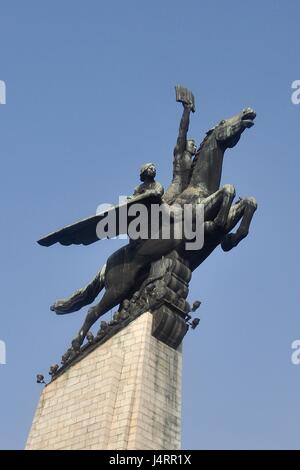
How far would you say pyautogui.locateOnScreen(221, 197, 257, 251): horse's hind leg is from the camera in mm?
24375

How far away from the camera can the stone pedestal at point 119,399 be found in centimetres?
2098

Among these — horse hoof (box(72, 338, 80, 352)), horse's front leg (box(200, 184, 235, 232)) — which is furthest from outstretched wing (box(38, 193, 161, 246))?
horse hoof (box(72, 338, 80, 352))

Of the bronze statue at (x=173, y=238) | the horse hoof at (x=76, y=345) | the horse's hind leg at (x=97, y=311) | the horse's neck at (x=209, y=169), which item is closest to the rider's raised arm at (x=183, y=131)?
the bronze statue at (x=173, y=238)

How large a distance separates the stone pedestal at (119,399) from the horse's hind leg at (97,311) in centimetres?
112

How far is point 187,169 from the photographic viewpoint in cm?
2631

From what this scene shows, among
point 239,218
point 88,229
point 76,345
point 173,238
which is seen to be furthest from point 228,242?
point 76,345

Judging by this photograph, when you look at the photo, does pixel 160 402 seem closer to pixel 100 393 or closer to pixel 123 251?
pixel 100 393


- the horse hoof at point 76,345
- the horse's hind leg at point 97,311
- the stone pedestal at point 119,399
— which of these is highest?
the horse's hind leg at point 97,311

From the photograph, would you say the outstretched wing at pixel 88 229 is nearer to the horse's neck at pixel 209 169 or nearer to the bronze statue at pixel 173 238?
the bronze statue at pixel 173 238

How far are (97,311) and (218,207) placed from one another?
4.54m

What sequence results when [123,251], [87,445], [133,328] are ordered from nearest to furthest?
[87,445], [133,328], [123,251]
